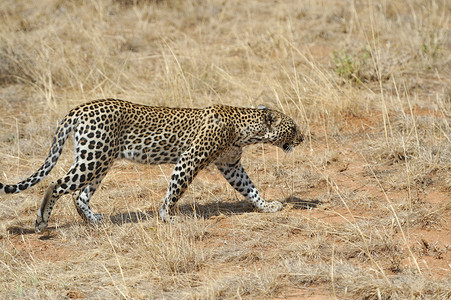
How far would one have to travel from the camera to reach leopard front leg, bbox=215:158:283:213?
313 inches

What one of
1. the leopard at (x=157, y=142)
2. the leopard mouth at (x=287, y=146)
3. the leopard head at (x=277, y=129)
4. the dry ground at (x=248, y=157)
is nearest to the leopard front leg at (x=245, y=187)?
the leopard at (x=157, y=142)

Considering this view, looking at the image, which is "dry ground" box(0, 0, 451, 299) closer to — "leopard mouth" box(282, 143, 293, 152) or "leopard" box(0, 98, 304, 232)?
"leopard" box(0, 98, 304, 232)

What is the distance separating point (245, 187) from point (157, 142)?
1216 millimetres

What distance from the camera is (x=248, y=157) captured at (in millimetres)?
9727

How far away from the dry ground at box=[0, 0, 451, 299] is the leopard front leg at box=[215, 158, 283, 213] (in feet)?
0.64

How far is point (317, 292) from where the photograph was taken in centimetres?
589

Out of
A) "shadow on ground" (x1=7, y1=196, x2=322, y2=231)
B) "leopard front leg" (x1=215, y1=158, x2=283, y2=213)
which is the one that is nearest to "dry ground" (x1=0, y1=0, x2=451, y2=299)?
"shadow on ground" (x1=7, y1=196, x2=322, y2=231)

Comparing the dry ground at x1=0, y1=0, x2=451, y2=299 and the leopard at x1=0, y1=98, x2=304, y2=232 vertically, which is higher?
the leopard at x1=0, y1=98, x2=304, y2=232

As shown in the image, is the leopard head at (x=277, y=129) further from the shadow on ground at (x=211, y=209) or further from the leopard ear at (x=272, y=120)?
the shadow on ground at (x=211, y=209)

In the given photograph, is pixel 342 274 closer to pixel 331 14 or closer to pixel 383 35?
pixel 383 35

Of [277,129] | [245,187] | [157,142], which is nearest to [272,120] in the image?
[277,129]

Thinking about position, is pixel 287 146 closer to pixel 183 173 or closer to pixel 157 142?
pixel 183 173

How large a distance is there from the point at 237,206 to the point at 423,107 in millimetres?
4378

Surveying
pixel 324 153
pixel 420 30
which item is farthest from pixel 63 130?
pixel 420 30
